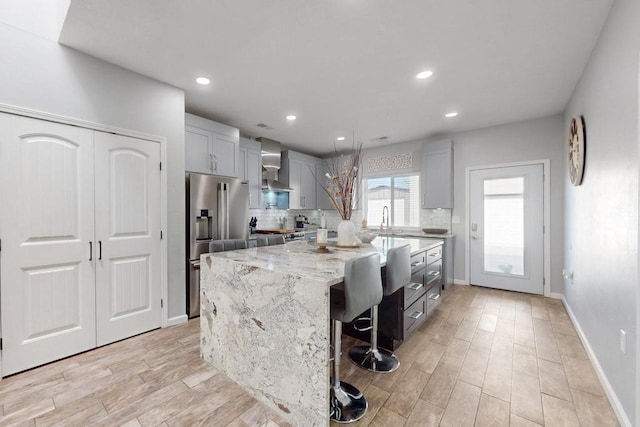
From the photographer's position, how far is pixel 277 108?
364 cm

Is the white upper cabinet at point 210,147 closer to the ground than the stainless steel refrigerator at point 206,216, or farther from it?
farther from it

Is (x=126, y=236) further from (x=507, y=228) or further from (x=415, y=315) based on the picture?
(x=507, y=228)

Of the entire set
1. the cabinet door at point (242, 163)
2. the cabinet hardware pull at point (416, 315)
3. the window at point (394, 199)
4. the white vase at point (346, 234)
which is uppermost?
the cabinet door at point (242, 163)

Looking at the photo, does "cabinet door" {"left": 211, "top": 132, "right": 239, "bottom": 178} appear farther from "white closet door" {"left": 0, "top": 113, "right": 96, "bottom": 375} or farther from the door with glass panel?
the door with glass panel

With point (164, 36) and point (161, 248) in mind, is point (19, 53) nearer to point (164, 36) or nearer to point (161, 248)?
point (164, 36)

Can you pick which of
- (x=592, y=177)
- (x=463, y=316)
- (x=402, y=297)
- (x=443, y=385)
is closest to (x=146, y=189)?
(x=402, y=297)

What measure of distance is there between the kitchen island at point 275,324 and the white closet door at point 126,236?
3.27 feet

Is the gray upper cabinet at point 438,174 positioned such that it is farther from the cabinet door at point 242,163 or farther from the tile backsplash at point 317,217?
the cabinet door at point 242,163

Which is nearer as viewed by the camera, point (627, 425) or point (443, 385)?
point (627, 425)

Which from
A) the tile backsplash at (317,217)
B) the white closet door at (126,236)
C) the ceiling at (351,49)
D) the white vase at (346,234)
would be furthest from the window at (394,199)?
the white closet door at (126,236)

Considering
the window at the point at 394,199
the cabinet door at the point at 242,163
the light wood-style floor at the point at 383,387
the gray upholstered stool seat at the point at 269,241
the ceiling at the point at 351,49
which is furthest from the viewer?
the window at the point at 394,199

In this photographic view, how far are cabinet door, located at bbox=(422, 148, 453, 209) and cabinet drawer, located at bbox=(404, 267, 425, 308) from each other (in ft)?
7.62

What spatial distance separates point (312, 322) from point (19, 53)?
3.00 m

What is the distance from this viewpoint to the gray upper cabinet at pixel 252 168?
4473 mm
